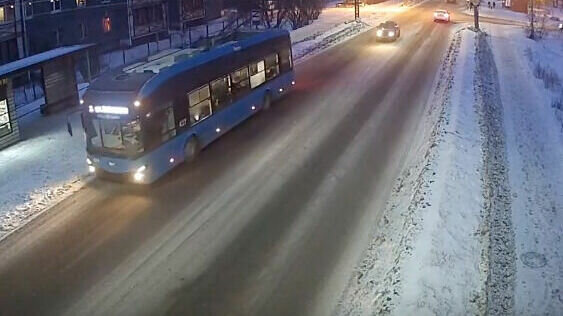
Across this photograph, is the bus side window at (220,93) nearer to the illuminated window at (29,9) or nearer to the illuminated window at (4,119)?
the illuminated window at (4,119)

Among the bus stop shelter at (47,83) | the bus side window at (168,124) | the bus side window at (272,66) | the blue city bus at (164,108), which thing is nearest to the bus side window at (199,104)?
the blue city bus at (164,108)

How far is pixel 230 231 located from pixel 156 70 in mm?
5758

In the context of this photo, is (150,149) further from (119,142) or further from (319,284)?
(319,284)

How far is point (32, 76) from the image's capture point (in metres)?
32.4

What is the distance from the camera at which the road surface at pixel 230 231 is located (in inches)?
460

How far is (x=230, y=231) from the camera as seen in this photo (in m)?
14.3

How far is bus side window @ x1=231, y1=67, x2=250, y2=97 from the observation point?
70.4 feet

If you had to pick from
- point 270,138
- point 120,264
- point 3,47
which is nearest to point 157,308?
point 120,264

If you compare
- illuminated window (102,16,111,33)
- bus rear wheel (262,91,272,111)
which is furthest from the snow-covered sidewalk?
illuminated window (102,16,111,33)

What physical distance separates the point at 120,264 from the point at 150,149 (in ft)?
14.7

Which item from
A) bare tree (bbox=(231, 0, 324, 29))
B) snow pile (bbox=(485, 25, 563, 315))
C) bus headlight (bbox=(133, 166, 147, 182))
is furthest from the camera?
bare tree (bbox=(231, 0, 324, 29))

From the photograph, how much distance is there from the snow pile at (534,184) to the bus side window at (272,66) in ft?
29.0

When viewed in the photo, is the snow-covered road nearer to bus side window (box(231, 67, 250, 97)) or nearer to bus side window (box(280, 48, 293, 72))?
bus side window (box(280, 48, 293, 72))

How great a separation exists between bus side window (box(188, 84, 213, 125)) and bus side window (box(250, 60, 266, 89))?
11.5 feet
